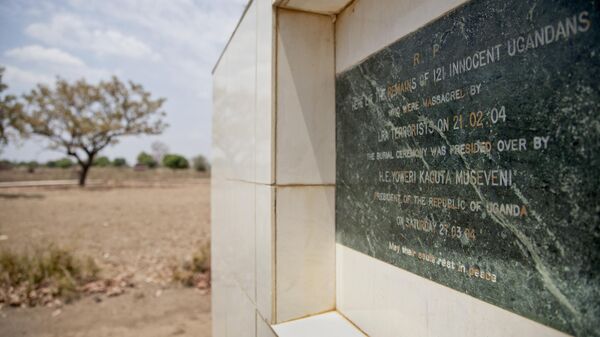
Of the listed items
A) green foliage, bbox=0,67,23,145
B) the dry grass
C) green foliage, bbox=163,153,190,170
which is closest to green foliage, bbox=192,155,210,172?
green foliage, bbox=163,153,190,170

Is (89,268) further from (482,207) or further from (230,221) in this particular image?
(482,207)

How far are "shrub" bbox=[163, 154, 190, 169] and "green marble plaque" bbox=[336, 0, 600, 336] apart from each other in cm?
6118

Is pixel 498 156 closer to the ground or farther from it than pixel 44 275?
farther from it

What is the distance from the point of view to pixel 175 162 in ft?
197

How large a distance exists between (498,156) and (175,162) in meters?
63.0

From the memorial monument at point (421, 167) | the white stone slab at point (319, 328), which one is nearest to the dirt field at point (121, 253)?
the memorial monument at point (421, 167)

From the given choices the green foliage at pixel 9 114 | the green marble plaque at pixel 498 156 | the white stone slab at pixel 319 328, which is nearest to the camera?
the green marble plaque at pixel 498 156

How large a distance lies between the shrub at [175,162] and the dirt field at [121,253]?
46.0 meters

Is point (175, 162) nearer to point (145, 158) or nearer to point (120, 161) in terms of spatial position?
point (145, 158)

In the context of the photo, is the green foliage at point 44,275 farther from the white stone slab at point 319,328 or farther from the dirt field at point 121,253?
the white stone slab at point 319,328

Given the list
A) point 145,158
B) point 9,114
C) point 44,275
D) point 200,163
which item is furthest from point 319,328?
point 145,158

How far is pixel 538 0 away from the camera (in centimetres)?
88

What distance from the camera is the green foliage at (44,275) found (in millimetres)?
4957

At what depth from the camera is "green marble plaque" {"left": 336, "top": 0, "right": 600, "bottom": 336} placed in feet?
2.60
